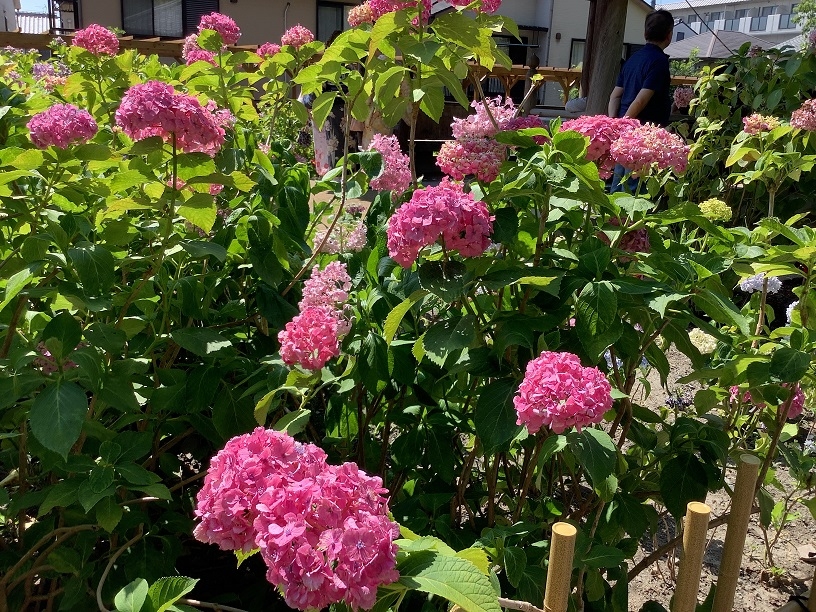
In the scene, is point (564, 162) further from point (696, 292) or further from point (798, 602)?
point (798, 602)

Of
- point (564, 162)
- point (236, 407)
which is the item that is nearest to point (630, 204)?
point (564, 162)

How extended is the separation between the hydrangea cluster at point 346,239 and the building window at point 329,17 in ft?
59.0

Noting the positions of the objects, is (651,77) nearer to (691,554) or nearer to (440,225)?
(440,225)

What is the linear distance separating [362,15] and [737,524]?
1.42m

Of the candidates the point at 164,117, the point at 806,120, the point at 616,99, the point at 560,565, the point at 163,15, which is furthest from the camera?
the point at 163,15

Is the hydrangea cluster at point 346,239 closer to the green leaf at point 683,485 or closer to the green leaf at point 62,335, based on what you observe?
the green leaf at point 62,335

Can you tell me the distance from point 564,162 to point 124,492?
114cm

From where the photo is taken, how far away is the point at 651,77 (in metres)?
4.55

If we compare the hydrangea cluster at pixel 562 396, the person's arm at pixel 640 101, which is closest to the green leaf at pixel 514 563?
the hydrangea cluster at pixel 562 396

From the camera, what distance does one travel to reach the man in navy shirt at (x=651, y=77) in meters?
4.54

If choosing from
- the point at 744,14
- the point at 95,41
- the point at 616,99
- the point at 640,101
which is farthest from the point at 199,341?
the point at 744,14

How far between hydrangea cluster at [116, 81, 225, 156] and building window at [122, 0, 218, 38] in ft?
60.5

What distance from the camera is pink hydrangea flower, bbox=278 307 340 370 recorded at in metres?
1.30

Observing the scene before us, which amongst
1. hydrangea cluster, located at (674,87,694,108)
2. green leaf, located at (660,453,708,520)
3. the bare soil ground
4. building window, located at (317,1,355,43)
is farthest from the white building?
green leaf, located at (660,453,708,520)
